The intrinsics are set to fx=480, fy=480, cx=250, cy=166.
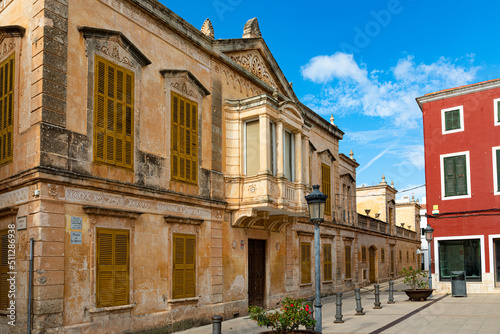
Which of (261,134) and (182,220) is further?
(261,134)

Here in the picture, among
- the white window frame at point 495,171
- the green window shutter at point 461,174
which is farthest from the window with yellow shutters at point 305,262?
the white window frame at point 495,171

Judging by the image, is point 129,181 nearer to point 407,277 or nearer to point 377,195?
point 407,277

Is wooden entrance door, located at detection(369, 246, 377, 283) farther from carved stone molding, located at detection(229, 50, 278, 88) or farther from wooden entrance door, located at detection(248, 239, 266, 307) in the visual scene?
carved stone molding, located at detection(229, 50, 278, 88)

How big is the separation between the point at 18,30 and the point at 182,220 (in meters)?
6.39

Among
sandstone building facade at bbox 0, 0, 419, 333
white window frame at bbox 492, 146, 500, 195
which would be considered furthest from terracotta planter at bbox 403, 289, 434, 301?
white window frame at bbox 492, 146, 500, 195

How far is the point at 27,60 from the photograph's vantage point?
1091cm

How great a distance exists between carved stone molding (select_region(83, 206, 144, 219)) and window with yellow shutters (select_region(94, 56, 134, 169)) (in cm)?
115

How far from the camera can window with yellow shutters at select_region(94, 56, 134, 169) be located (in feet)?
37.8

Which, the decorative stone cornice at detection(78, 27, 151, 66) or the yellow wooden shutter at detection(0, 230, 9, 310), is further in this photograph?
the decorative stone cornice at detection(78, 27, 151, 66)

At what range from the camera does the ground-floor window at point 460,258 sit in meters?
22.0

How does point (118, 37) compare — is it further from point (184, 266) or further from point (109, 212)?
point (184, 266)

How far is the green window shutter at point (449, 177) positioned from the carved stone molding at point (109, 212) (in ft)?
53.6

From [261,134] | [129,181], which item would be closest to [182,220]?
[129,181]

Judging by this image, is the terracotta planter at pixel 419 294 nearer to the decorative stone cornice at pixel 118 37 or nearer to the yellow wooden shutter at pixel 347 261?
the yellow wooden shutter at pixel 347 261
